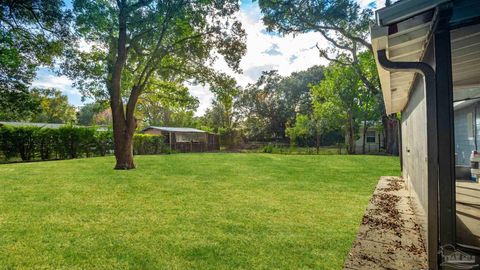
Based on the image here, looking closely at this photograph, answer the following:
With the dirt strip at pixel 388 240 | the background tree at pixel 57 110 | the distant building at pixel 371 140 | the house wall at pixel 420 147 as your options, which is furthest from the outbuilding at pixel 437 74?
the background tree at pixel 57 110

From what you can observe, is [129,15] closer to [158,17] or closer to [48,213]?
[158,17]

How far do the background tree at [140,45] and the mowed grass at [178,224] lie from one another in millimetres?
5166

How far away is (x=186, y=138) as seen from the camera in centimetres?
3022

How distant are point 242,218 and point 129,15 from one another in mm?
9687

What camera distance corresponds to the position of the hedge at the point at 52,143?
14.8 m

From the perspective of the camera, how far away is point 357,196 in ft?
19.8

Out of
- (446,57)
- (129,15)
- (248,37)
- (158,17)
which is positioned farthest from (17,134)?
(446,57)

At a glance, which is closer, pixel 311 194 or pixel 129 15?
pixel 311 194

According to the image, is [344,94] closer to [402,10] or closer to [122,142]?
[122,142]

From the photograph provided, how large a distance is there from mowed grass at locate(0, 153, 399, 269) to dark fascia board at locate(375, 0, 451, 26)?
2.25m

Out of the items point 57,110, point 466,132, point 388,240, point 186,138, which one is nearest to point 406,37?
point 388,240

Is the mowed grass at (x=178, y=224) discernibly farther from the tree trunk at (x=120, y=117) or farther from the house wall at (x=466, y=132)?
the tree trunk at (x=120, y=117)

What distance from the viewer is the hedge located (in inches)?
581

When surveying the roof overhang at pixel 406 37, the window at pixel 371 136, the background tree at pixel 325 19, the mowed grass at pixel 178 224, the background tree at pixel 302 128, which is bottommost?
the mowed grass at pixel 178 224
